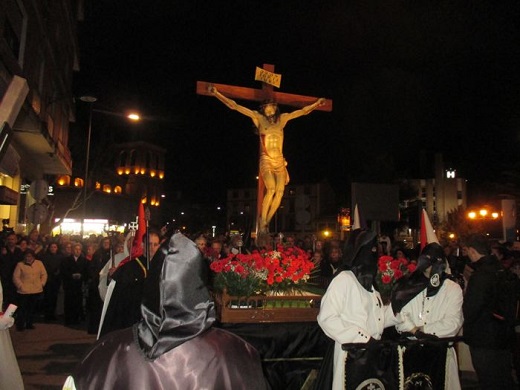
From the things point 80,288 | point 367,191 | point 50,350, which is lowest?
point 50,350

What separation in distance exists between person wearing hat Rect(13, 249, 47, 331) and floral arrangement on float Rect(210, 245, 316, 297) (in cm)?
577

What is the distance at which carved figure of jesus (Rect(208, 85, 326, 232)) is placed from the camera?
36.2ft

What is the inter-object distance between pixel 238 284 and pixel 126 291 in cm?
146

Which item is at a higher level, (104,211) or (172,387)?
(104,211)

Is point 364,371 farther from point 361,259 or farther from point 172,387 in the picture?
point 172,387

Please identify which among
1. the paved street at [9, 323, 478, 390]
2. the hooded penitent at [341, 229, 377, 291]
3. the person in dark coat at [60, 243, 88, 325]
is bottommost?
the paved street at [9, 323, 478, 390]

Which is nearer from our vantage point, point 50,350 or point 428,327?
point 428,327

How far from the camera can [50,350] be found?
8.49 m

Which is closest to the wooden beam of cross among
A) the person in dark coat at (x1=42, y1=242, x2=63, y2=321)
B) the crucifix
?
the crucifix

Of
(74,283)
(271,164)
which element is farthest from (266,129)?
(74,283)

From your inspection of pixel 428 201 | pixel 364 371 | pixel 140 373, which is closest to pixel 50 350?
pixel 364 371

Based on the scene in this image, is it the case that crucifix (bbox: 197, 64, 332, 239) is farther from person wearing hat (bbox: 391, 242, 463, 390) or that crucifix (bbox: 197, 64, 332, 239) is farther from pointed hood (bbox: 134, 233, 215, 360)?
pointed hood (bbox: 134, 233, 215, 360)

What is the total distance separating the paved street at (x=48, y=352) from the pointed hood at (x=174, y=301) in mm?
5286

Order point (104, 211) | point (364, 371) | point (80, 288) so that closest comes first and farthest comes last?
point (364, 371) < point (80, 288) < point (104, 211)
